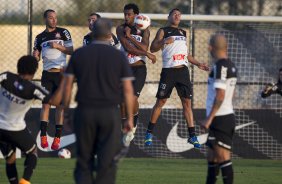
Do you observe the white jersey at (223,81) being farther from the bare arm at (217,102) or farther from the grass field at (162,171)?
the grass field at (162,171)

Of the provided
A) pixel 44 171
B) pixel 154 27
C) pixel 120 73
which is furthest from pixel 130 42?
pixel 120 73

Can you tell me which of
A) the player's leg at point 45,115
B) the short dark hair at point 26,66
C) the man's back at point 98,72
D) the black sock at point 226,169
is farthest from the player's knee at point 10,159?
the player's leg at point 45,115

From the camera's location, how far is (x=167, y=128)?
20.8 meters

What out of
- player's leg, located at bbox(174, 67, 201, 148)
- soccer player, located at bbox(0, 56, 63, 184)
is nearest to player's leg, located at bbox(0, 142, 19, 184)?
soccer player, located at bbox(0, 56, 63, 184)

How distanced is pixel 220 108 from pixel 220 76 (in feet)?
1.72

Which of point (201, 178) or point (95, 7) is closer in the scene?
point (201, 178)

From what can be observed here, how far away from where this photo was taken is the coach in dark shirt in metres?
10.5

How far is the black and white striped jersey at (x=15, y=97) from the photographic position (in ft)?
40.1

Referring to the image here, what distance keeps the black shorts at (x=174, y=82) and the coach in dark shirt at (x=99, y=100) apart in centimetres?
757

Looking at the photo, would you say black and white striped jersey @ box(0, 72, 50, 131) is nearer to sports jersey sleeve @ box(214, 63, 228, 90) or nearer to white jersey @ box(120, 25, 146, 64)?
sports jersey sleeve @ box(214, 63, 228, 90)

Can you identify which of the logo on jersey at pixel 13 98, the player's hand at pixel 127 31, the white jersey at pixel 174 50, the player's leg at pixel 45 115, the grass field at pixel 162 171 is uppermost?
the player's hand at pixel 127 31

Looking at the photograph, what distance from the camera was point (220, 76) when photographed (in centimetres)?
1186

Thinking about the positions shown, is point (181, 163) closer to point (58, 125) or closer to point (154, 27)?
point (58, 125)

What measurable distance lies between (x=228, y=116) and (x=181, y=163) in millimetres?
6548
